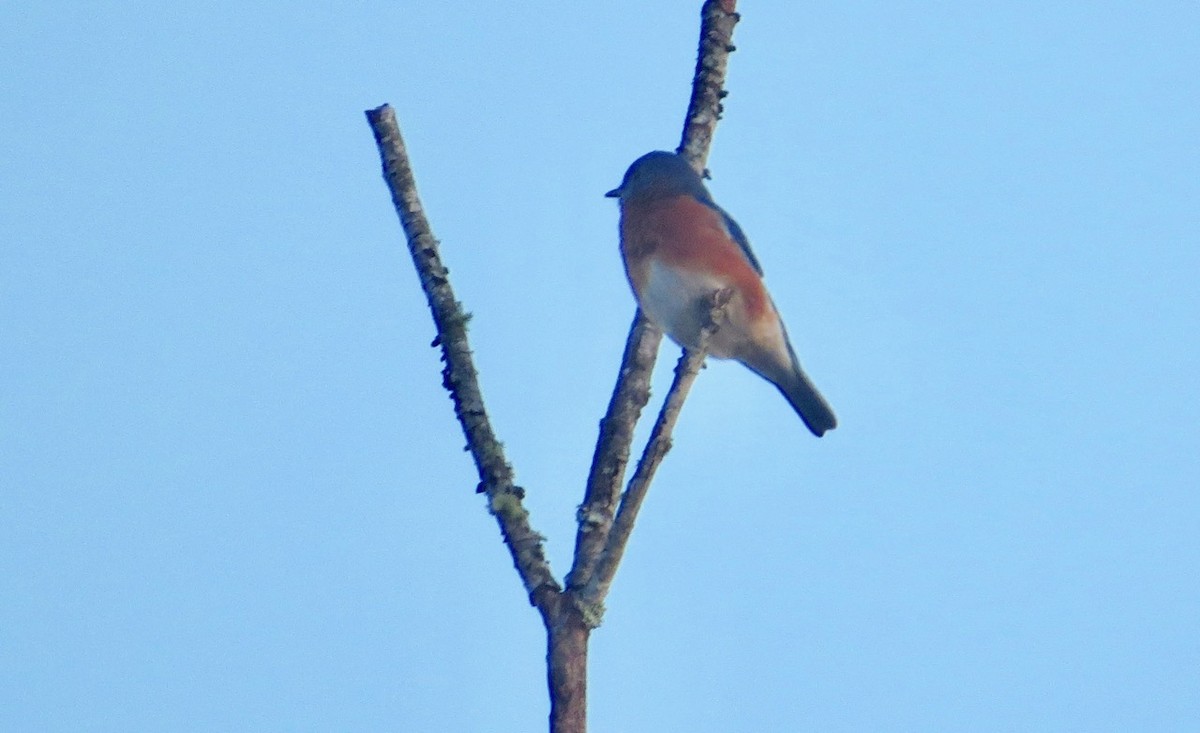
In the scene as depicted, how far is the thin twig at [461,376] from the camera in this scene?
485 centimetres

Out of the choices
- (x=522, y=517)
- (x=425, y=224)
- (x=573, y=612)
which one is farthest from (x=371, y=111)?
(x=573, y=612)

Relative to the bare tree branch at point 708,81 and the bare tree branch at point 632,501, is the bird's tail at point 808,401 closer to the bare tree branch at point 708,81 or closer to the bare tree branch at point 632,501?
the bare tree branch at point 708,81

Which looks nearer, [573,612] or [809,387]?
[573,612]

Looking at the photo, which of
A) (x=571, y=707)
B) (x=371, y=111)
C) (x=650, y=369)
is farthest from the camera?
(x=650, y=369)

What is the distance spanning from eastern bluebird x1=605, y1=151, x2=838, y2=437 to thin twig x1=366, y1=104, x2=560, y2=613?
176cm

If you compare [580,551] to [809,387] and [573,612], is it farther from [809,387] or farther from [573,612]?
[809,387]

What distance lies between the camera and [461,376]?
204 inches

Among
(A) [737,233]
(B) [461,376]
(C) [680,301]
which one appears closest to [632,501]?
(B) [461,376]

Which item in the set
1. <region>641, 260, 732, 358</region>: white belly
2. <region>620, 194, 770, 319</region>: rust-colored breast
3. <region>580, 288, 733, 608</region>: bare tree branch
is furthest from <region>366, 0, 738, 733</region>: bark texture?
<region>620, 194, 770, 319</region>: rust-colored breast

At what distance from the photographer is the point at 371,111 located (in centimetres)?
546

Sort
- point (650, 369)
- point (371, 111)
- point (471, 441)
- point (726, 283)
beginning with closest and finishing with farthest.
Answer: point (471, 441) → point (371, 111) → point (650, 369) → point (726, 283)

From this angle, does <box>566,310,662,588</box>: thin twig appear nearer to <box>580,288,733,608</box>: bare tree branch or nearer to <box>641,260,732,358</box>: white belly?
<box>580,288,733,608</box>: bare tree branch

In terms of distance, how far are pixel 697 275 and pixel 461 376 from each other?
2090 millimetres

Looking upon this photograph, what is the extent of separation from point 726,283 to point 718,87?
1079 mm
